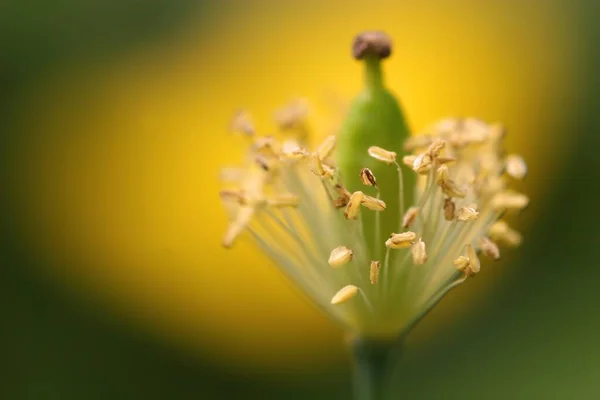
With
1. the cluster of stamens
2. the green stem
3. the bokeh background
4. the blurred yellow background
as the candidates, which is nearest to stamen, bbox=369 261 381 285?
the cluster of stamens

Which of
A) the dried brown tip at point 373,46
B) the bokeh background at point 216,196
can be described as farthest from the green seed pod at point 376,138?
the bokeh background at point 216,196

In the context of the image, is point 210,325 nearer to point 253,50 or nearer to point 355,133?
point 253,50

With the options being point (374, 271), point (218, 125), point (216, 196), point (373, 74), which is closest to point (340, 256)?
point (374, 271)

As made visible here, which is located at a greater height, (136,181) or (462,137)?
(136,181)

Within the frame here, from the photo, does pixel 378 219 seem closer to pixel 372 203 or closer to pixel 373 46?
pixel 372 203

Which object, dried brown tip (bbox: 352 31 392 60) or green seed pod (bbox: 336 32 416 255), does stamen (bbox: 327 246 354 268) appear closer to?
green seed pod (bbox: 336 32 416 255)

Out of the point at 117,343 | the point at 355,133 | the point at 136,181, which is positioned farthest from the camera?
the point at 136,181

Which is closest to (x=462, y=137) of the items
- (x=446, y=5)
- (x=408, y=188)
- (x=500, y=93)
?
(x=408, y=188)
